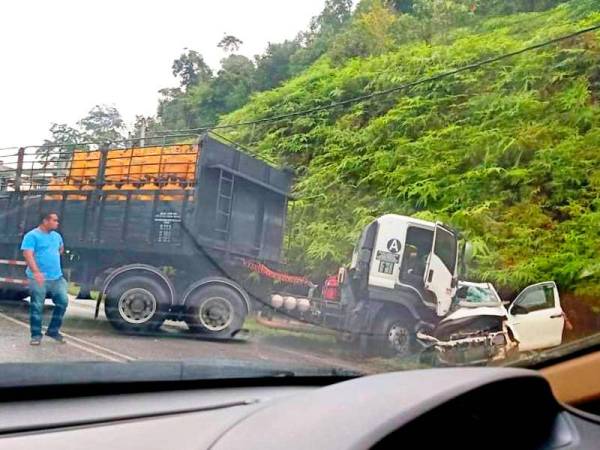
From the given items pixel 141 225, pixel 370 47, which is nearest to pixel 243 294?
pixel 141 225

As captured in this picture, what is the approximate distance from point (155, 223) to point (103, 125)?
38.1 inches

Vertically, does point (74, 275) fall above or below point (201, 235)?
below

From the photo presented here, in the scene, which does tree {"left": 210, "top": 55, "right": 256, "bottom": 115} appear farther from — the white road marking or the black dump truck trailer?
the white road marking

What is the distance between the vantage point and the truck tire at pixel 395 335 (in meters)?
5.51

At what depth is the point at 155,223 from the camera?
18.1 ft

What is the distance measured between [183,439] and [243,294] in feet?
13.1

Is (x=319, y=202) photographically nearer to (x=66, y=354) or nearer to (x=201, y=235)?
(x=201, y=235)

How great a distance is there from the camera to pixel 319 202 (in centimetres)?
668

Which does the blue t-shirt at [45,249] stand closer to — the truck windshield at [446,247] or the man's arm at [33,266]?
the man's arm at [33,266]

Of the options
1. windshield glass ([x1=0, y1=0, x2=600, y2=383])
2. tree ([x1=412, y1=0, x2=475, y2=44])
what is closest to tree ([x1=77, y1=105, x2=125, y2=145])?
windshield glass ([x1=0, y1=0, x2=600, y2=383])

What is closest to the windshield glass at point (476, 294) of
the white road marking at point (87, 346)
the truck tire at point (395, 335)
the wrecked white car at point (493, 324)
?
the wrecked white car at point (493, 324)

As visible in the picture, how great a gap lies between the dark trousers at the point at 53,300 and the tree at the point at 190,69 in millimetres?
1583

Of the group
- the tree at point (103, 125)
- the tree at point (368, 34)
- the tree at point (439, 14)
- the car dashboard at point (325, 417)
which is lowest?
the car dashboard at point (325, 417)

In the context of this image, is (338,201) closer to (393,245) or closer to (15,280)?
(393,245)
